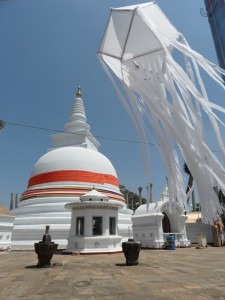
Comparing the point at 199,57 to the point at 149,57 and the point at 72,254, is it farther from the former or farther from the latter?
the point at 72,254

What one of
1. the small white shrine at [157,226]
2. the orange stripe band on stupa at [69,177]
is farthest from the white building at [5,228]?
the small white shrine at [157,226]

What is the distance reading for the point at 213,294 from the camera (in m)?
5.26

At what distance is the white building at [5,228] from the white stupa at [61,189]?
97cm

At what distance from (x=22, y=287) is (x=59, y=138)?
25.6 m

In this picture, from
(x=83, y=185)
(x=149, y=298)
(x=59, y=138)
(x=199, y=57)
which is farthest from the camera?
(x=59, y=138)

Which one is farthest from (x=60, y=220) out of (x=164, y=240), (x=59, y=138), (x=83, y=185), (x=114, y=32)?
(x=114, y=32)

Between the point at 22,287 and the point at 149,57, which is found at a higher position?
the point at 149,57

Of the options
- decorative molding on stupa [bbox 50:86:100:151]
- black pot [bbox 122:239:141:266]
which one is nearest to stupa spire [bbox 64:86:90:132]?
decorative molding on stupa [bbox 50:86:100:151]

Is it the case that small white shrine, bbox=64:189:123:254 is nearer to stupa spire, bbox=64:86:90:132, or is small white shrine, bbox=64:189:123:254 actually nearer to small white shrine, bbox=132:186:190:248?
small white shrine, bbox=132:186:190:248

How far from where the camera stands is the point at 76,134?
30.0m

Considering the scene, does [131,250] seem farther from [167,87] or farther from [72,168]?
[72,168]

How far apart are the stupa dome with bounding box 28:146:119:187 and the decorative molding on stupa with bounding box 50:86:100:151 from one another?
233 centimetres

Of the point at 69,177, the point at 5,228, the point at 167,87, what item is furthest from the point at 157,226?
the point at 167,87

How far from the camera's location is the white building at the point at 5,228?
1902 cm
